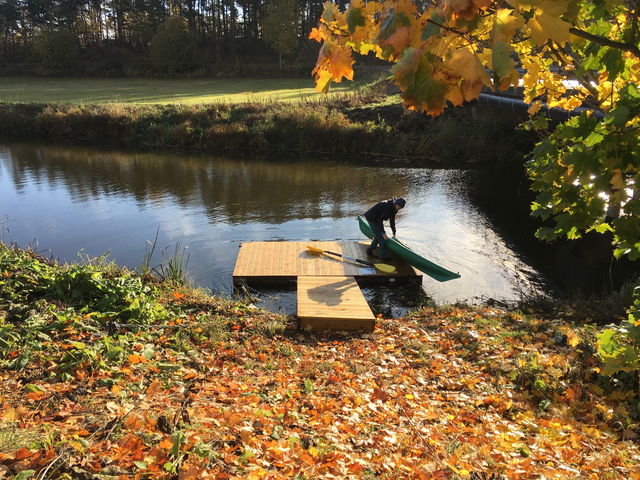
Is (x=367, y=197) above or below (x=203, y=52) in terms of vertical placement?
below

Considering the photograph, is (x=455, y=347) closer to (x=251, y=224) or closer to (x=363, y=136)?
(x=251, y=224)

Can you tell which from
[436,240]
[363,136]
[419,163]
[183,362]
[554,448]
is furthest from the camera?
[363,136]

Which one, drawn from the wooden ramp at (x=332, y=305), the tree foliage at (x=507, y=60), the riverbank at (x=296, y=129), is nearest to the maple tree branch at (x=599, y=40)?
the tree foliage at (x=507, y=60)

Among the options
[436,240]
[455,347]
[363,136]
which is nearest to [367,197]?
[436,240]

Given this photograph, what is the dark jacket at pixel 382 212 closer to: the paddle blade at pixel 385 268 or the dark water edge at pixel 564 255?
the paddle blade at pixel 385 268

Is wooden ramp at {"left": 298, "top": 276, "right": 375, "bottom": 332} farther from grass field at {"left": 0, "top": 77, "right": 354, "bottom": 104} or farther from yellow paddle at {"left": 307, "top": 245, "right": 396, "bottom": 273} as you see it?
grass field at {"left": 0, "top": 77, "right": 354, "bottom": 104}

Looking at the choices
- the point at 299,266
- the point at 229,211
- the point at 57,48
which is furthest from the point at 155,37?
the point at 299,266

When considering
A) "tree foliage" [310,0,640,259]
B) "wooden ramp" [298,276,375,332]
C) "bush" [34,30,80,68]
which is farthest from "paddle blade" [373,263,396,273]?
"bush" [34,30,80,68]

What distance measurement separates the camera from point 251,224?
697 inches

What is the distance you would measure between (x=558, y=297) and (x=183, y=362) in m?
9.63

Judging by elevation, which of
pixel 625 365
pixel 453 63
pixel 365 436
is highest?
pixel 453 63

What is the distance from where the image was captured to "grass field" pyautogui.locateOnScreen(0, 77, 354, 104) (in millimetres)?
41938

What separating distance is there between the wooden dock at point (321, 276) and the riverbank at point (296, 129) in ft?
59.2

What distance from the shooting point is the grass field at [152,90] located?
41938mm
